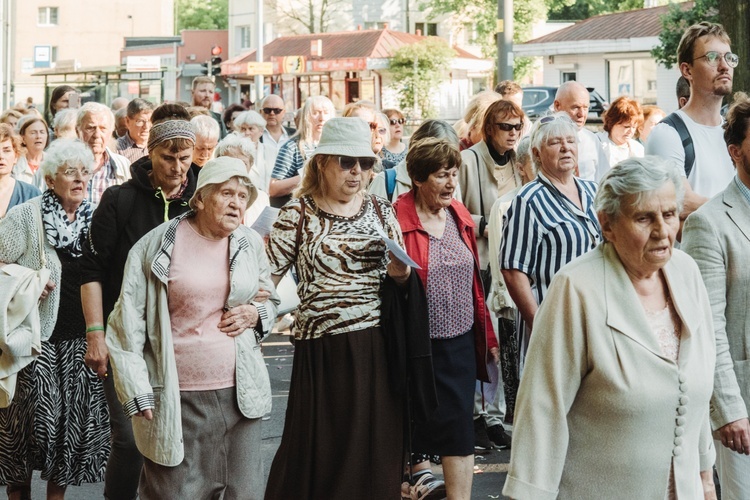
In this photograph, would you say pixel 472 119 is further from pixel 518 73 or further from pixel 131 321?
pixel 518 73

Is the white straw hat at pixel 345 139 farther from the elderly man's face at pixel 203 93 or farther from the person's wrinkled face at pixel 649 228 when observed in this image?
the elderly man's face at pixel 203 93

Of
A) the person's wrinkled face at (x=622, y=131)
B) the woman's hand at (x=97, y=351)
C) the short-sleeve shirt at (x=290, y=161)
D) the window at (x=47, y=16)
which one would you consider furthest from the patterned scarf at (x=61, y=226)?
the window at (x=47, y=16)

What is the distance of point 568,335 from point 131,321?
2153 millimetres

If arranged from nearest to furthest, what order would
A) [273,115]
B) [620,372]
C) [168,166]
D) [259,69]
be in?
[620,372]
[168,166]
[273,115]
[259,69]

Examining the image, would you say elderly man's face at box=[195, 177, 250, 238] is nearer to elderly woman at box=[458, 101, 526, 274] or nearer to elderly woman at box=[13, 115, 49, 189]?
elderly woman at box=[458, 101, 526, 274]

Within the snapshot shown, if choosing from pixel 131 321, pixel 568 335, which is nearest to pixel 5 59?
pixel 131 321

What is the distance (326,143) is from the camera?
5.84m

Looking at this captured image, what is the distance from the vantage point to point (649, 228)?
3.77m

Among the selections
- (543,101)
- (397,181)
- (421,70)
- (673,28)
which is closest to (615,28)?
(421,70)

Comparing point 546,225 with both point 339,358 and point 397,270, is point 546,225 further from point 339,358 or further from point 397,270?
point 339,358

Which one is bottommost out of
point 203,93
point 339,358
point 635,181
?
point 339,358

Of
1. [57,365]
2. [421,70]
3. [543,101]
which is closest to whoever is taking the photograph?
[57,365]

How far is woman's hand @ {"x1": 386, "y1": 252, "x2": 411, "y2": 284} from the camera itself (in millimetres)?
5508

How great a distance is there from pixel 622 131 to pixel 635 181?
289 inches
